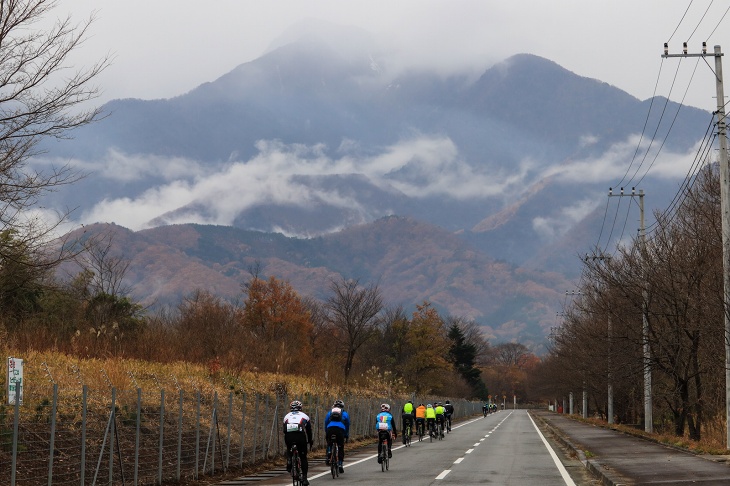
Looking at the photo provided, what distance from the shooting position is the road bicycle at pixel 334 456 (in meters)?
19.7

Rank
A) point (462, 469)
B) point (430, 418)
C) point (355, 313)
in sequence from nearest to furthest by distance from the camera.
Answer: point (462, 469) < point (430, 418) < point (355, 313)

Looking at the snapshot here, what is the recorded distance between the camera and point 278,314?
98.4m

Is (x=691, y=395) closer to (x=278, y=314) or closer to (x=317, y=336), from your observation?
(x=278, y=314)

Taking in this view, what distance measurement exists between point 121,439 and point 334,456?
514cm

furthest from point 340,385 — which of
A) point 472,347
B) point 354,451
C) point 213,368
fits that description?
point 472,347

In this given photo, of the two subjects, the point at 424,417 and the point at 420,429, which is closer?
the point at 420,429

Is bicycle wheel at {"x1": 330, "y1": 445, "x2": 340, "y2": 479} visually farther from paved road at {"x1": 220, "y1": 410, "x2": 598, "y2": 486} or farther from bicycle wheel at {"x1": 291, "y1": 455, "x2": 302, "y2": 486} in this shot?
bicycle wheel at {"x1": 291, "y1": 455, "x2": 302, "y2": 486}

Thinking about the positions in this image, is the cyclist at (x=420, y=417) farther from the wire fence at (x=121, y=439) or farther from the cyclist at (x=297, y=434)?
the cyclist at (x=297, y=434)

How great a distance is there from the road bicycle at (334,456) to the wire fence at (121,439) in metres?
2.74

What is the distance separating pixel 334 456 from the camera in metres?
19.7

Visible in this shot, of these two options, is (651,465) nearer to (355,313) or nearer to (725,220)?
(725,220)

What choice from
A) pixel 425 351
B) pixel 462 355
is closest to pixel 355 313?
pixel 425 351

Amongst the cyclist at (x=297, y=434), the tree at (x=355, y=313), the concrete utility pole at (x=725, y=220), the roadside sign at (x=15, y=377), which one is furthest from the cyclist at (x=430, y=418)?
the tree at (x=355, y=313)

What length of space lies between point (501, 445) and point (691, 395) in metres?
13.4
